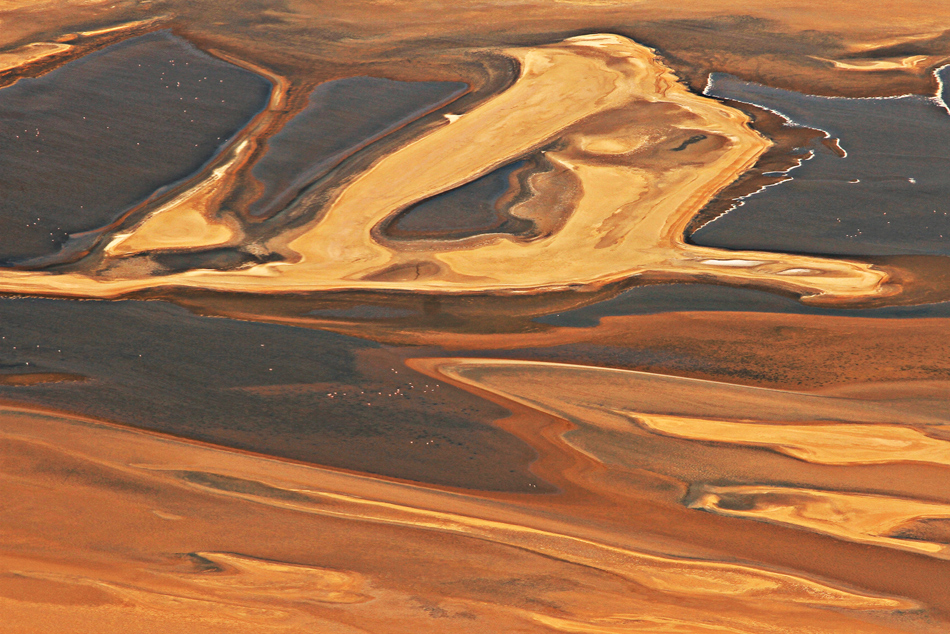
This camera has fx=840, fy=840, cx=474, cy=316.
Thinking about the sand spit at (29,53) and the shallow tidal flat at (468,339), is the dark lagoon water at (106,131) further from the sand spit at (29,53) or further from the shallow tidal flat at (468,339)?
the sand spit at (29,53)

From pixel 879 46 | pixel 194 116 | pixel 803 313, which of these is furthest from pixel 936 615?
pixel 879 46

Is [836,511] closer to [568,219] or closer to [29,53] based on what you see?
[568,219]

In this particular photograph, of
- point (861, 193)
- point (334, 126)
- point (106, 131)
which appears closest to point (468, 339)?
point (334, 126)

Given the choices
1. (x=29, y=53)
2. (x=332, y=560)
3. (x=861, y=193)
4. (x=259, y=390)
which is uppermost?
(x=29, y=53)

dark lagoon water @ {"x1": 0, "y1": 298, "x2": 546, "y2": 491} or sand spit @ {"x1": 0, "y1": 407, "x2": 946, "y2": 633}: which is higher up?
dark lagoon water @ {"x1": 0, "y1": 298, "x2": 546, "y2": 491}

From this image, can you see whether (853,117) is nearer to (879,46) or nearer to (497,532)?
(879,46)

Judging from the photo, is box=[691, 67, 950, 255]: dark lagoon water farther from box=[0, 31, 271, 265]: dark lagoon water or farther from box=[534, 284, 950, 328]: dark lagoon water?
box=[0, 31, 271, 265]: dark lagoon water

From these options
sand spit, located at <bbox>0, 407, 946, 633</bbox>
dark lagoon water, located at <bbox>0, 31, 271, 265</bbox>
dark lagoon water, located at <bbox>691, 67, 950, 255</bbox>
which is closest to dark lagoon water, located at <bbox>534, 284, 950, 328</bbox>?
dark lagoon water, located at <bbox>691, 67, 950, 255</bbox>
